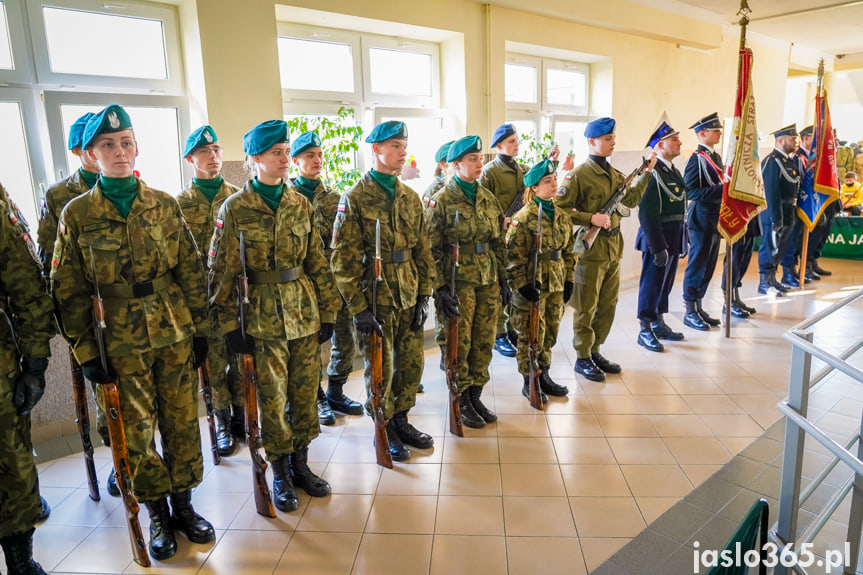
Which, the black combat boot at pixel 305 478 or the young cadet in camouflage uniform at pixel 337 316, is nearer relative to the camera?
the black combat boot at pixel 305 478

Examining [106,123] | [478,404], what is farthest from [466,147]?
[106,123]

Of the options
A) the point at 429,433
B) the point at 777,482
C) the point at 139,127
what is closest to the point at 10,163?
the point at 139,127

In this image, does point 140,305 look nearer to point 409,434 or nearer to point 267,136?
point 267,136

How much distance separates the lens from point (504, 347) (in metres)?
4.94

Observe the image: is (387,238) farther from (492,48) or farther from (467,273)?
(492,48)

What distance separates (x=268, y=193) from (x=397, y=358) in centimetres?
113

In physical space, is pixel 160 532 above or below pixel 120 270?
below

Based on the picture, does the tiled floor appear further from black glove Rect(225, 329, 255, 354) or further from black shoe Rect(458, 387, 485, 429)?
black glove Rect(225, 329, 255, 354)

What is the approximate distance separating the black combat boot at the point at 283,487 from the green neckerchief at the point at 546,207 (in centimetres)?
210

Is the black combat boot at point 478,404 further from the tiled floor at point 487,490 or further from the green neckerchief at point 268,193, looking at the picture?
the green neckerchief at point 268,193

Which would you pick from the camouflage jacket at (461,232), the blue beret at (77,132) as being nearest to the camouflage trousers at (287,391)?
the camouflage jacket at (461,232)

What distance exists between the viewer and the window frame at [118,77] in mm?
3451

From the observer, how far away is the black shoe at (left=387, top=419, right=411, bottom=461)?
120 inches

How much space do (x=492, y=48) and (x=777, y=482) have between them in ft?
14.7
